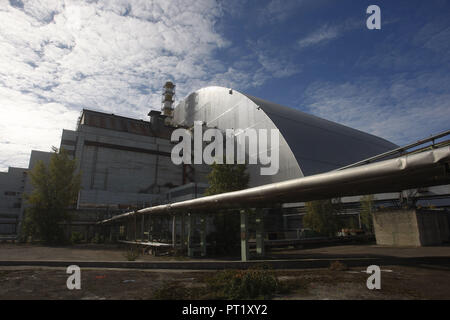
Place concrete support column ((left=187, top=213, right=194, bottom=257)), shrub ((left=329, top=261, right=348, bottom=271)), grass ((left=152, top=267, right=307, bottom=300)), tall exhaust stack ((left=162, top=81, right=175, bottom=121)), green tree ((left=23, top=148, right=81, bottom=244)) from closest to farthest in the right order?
grass ((left=152, top=267, right=307, bottom=300))
shrub ((left=329, top=261, right=348, bottom=271))
concrete support column ((left=187, top=213, right=194, bottom=257))
green tree ((left=23, top=148, right=81, bottom=244))
tall exhaust stack ((left=162, top=81, right=175, bottom=121))

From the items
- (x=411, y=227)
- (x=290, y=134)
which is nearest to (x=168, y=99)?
(x=290, y=134)

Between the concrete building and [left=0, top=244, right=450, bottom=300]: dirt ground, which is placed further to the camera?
the concrete building

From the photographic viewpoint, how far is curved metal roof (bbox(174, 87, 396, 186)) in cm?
4052

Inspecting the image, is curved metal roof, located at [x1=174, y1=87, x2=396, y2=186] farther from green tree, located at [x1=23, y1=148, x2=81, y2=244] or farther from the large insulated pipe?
the large insulated pipe

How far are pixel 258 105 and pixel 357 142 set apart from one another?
2241 cm

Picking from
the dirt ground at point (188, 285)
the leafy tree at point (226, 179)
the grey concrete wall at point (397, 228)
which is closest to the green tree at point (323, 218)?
the grey concrete wall at point (397, 228)

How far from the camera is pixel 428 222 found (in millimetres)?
22797

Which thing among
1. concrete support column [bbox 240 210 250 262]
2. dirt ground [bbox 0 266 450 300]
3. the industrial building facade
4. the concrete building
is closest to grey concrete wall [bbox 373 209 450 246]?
dirt ground [bbox 0 266 450 300]

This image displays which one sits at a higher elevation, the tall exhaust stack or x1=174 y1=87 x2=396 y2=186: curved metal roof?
the tall exhaust stack

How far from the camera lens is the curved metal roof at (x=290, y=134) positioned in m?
40.5

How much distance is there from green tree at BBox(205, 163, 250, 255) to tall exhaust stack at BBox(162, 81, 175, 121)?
50.9 metres

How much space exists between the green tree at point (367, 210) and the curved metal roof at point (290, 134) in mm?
8481
